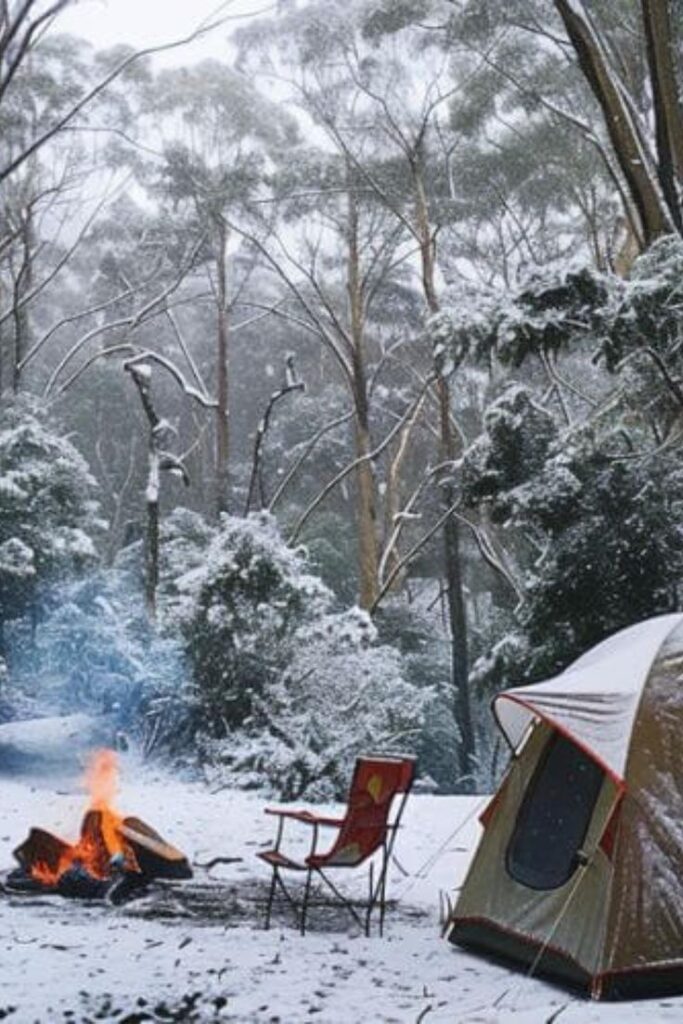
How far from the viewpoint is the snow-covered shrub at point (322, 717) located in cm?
1118

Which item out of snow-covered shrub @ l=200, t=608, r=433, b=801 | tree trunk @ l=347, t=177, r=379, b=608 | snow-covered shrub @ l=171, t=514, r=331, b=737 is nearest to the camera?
snow-covered shrub @ l=200, t=608, r=433, b=801

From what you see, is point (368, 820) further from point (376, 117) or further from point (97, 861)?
point (376, 117)

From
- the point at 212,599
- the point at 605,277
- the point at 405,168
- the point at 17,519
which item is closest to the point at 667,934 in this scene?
the point at 605,277

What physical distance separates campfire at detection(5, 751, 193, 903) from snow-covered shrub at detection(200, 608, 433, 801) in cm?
450

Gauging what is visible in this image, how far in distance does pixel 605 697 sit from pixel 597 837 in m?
0.56

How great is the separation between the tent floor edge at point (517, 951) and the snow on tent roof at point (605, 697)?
2.59 feet

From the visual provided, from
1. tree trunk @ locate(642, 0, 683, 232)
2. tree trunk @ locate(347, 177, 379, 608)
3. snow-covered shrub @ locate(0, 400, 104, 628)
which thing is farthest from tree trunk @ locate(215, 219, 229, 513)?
tree trunk @ locate(642, 0, 683, 232)

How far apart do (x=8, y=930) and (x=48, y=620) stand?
32.6ft

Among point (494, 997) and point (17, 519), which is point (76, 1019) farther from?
point (17, 519)

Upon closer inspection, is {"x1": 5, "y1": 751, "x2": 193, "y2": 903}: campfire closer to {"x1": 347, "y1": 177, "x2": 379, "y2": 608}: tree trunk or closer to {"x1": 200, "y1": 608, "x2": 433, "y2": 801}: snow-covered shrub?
{"x1": 200, "y1": 608, "x2": 433, "y2": 801}: snow-covered shrub

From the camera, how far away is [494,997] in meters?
4.34

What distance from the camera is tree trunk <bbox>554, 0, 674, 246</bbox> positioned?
33.6 feet

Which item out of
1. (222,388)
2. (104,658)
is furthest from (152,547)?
(222,388)

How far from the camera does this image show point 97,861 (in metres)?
6.42
